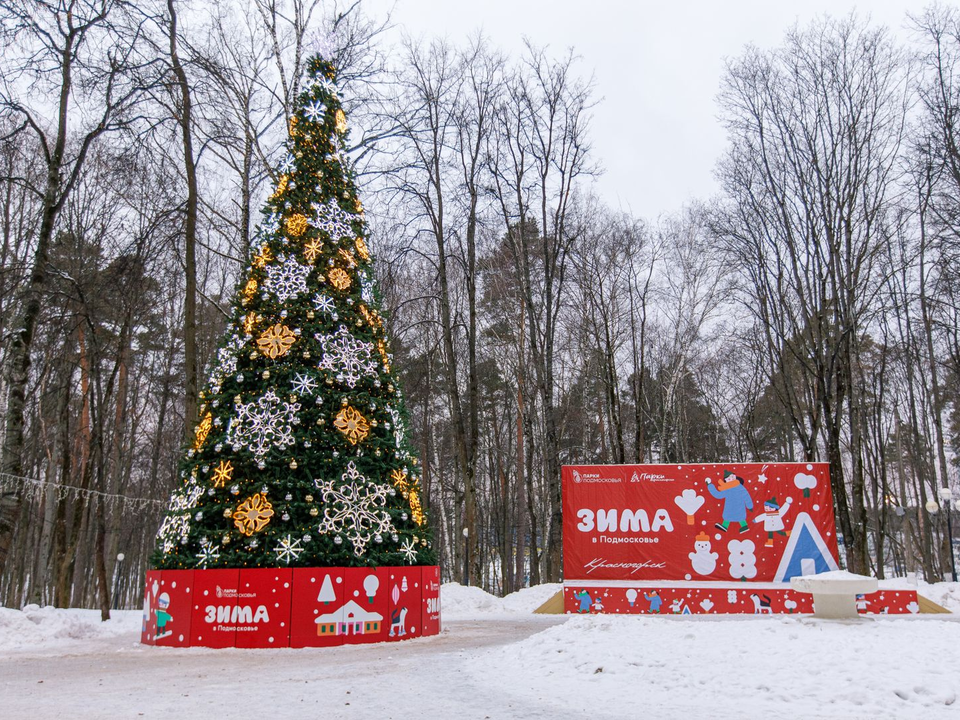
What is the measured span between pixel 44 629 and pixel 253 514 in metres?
4.33

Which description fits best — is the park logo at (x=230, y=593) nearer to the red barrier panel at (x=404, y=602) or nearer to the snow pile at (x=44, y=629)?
the red barrier panel at (x=404, y=602)

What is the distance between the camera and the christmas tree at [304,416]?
9281 mm

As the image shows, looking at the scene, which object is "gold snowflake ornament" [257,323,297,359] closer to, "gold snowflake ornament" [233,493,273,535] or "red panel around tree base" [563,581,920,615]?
"gold snowflake ornament" [233,493,273,535]

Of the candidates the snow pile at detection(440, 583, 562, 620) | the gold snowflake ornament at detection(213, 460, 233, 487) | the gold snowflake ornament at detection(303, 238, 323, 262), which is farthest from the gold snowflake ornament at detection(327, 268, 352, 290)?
the snow pile at detection(440, 583, 562, 620)

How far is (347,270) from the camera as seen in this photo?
1079 centimetres

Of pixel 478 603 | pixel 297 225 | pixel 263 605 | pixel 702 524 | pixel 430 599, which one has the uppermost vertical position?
pixel 297 225

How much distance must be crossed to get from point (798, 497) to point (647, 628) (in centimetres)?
747

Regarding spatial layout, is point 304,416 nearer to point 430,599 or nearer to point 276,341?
point 276,341

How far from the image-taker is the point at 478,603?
1653 cm

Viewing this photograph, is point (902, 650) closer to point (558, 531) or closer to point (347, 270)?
point (347, 270)

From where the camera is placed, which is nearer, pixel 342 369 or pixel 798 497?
pixel 342 369

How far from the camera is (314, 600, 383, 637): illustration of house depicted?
8.96m

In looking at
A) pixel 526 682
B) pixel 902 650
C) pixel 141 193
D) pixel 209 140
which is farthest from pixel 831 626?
pixel 141 193

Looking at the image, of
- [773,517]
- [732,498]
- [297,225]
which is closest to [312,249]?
[297,225]
